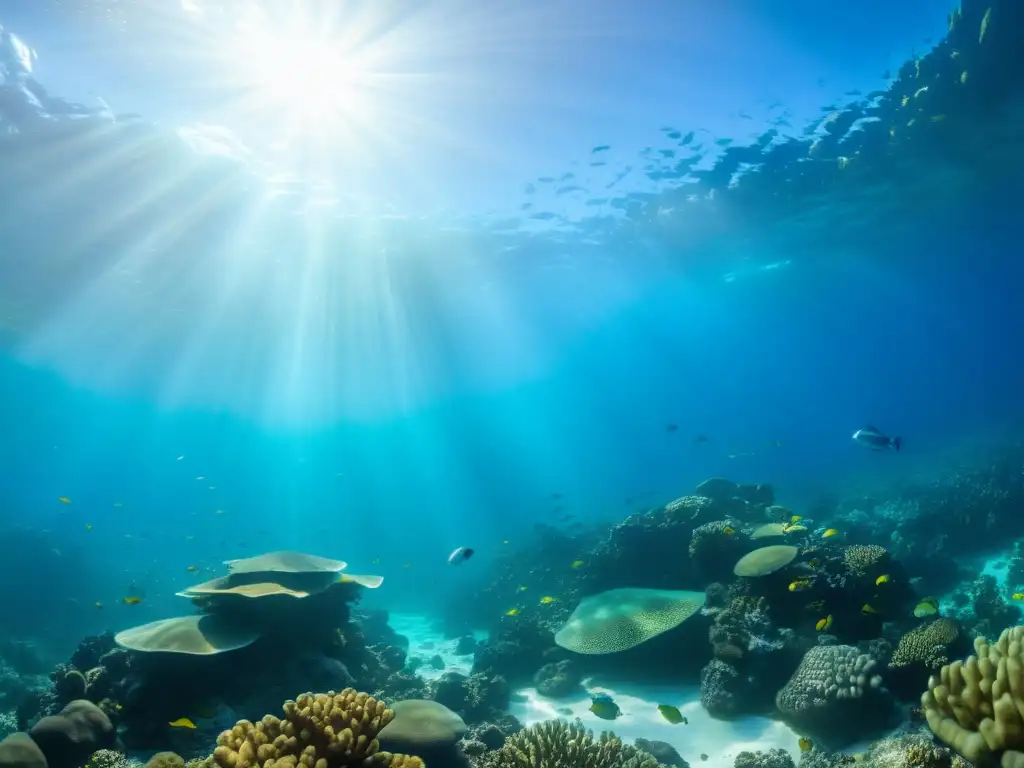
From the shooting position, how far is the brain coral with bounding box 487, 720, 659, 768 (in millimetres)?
5156

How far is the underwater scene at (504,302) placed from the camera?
7.11m

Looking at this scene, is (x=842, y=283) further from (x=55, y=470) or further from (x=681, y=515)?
(x=55, y=470)

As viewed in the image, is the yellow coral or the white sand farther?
the white sand

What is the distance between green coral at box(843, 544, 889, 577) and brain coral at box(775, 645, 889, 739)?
2.00 metres

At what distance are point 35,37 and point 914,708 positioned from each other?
75.4 feet

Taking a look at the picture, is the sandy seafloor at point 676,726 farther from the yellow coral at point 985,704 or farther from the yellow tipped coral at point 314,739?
the yellow coral at point 985,704

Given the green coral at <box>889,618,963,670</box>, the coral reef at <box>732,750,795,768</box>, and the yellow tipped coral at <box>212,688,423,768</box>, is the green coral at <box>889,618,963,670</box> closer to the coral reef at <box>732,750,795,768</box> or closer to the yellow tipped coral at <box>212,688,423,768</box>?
the coral reef at <box>732,750,795,768</box>

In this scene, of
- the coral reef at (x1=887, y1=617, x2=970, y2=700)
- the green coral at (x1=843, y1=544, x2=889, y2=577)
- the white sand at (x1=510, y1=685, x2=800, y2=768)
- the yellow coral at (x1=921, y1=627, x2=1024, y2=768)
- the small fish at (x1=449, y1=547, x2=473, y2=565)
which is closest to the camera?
the yellow coral at (x1=921, y1=627, x2=1024, y2=768)

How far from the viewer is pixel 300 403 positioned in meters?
71.6

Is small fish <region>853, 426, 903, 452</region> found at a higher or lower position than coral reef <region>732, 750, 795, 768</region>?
higher

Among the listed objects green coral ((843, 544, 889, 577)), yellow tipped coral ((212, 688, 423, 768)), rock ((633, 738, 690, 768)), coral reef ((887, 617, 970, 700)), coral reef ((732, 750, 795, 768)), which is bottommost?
coral reef ((732, 750, 795, 768))

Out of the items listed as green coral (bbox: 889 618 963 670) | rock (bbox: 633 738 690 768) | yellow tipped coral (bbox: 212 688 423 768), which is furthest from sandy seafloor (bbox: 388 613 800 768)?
yellow tipped coral (bbox: 212 688 423 768)

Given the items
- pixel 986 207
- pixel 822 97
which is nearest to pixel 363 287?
pixel 822 97

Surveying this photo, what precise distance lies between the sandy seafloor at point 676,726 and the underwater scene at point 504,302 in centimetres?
8
